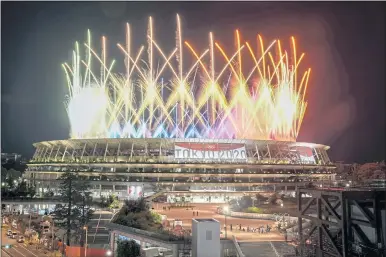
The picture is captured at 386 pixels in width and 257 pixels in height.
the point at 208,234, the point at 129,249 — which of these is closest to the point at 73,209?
the point at 129,249

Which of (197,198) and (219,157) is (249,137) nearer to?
(219,157)

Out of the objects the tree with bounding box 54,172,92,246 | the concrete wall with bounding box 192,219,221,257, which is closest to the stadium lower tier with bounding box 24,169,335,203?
the tree with bounding box 54,172,92,246

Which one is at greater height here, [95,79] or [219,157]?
[95,79]

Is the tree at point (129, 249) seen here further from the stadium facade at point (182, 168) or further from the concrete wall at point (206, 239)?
the stadium facade at point (182, 168)

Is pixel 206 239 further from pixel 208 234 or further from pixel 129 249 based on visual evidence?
pixel 129 249

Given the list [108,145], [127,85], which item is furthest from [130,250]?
[108,145]

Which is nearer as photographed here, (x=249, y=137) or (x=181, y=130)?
(x=181, y=130)

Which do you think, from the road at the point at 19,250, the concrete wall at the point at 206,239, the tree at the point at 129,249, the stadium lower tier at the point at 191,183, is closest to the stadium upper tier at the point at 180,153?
the stadium lower tier at the point at 191,183
